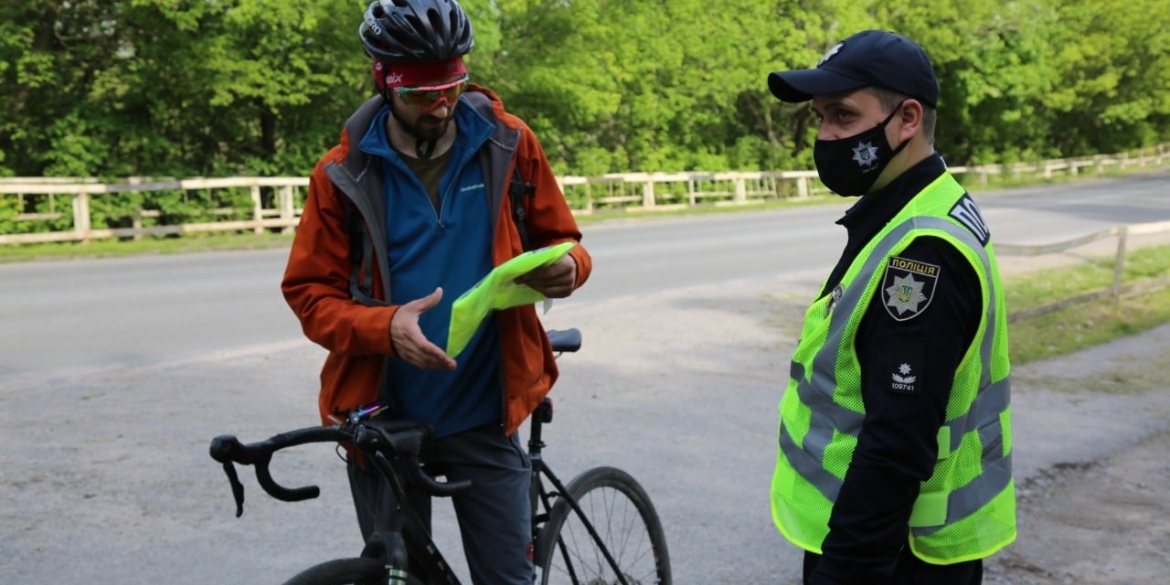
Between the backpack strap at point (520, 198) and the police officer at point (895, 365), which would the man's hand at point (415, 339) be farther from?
the police officer at point (895, 365)

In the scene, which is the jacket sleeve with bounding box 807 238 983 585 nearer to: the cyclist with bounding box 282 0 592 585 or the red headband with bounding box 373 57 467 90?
the cyclist with bounding box 282 0 592 585

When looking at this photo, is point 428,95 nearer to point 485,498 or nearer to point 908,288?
point 485,498

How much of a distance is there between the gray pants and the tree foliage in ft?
73.1

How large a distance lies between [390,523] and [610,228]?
23.6m

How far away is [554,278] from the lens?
3.00 m

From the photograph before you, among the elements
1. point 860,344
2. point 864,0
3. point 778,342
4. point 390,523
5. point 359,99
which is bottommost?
point 778,342

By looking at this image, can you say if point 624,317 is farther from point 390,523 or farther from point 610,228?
point 610,228

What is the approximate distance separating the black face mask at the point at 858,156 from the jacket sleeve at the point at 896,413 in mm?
284

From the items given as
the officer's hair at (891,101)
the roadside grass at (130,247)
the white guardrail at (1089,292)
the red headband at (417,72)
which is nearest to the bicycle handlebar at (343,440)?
the red headband at (417,72)

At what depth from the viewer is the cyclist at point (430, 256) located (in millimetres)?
2949

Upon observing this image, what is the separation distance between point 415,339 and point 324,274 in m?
0.36

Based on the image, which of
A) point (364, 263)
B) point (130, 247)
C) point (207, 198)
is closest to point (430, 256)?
point (364, 263)

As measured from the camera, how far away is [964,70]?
4897 centimetres

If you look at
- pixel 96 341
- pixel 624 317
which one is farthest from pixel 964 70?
pixel 96 341
